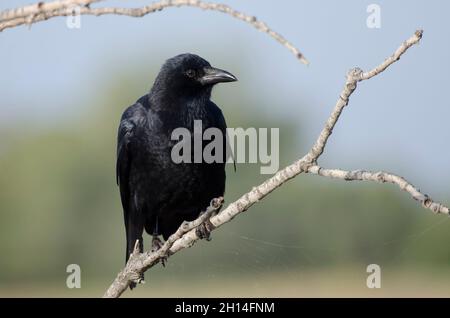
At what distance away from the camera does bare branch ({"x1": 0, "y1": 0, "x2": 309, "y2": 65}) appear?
11.1 feet

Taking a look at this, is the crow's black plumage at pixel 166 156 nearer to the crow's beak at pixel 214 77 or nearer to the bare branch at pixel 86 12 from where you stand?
the crow's beak at pixel 214 77

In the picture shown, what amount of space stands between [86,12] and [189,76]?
186 inches

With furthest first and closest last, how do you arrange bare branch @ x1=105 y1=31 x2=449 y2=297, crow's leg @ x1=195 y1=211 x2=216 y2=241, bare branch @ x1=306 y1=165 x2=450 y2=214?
1. crow's leg @ x1=195 y1=211 x2=216 y2=241
2. bare branch @ x1=105 y1=31 x2=449 y2=297
3. bare branch @ x1=306 y1=165 x2=450 y2=214

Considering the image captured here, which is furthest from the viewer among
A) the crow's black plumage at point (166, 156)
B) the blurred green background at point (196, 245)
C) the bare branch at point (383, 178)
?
the blurred green background at point (196, 245)

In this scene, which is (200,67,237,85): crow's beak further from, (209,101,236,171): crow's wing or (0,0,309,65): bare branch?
(0,0,309,65): bare branch

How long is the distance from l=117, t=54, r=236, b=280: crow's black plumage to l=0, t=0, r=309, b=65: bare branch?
417 centimetres

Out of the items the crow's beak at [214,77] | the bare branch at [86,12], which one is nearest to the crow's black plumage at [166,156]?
the crow's beak at [214,77]

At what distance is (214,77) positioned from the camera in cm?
810

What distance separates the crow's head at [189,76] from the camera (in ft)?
26.6

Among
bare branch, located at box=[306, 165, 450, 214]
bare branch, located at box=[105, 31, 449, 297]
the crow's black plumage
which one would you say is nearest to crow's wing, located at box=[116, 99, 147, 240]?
the crow's black plumage

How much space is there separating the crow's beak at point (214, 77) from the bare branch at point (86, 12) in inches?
178

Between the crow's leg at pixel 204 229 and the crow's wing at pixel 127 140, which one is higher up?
the crow's wing at pixel 127 140

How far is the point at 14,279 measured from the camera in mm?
37250
